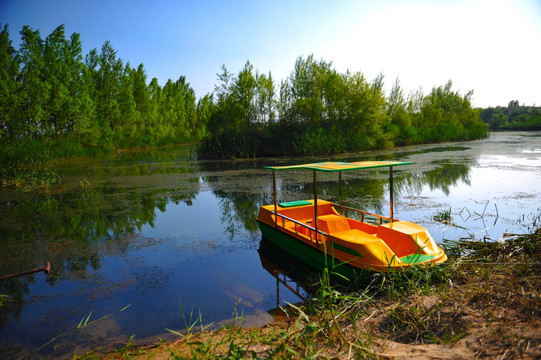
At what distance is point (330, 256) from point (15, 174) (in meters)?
14.7

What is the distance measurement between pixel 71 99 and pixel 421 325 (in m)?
30.0

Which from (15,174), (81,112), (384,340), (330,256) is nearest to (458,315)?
(384,340)

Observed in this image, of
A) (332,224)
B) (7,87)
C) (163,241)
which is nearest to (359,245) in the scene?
(332,224)

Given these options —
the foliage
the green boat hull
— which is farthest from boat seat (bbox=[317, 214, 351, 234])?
the foliage

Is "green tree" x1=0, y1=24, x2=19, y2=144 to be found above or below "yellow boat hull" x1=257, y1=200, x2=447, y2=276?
above

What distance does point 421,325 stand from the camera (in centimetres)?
323

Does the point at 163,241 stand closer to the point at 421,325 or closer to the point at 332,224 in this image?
the point at 332,224

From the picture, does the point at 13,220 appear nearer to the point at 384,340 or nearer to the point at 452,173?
the point at 384,340

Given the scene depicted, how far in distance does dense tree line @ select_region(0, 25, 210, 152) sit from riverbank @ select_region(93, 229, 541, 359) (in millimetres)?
21581

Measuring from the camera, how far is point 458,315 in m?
3.14

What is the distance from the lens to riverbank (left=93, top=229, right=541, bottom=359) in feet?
8.64

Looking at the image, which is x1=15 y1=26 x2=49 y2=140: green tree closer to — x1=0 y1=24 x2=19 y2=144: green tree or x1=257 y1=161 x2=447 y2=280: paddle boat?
x1=0 y1=24 x2=19 y2=144: green tree

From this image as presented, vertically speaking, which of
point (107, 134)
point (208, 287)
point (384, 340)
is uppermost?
point (107, 134)

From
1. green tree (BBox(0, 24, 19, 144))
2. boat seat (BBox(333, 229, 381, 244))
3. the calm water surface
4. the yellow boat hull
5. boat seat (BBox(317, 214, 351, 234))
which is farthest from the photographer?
green tree (BBox(0, 24, 19, 144))
